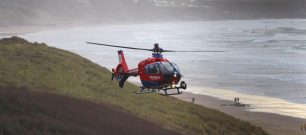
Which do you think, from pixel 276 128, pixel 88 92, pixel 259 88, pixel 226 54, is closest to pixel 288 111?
pixel 276 128

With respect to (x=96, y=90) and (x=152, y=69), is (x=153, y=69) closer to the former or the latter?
(x=152, y=69)

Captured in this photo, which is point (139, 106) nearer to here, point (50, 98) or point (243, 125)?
point (243, 125)

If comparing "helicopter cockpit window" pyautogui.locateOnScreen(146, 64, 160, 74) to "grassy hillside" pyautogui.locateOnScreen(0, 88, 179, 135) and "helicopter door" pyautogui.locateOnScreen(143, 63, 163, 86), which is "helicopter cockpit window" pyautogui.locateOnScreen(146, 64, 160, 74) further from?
"grassy hillside" pyautogui.locateOnScreen(0, 88, 179, 135)

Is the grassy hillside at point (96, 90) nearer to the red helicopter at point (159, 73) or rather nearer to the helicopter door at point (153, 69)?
the red helicopter at point (159, 73)

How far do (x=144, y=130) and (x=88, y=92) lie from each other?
12453 millimetres

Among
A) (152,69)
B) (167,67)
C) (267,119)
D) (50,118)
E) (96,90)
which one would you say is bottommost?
(267,119)

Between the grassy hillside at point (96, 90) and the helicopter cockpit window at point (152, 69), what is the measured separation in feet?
19.0

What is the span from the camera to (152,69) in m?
21.8

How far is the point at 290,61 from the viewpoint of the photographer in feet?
276

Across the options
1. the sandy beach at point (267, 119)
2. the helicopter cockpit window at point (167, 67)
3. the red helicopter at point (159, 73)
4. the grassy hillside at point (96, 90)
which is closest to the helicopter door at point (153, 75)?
the red helicopter at point (159, 73)

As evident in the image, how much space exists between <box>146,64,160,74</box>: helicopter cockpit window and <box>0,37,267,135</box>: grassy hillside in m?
5.80

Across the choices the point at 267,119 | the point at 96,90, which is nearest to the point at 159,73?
the point at 96,90

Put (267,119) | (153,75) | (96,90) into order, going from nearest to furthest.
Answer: (153,75) < (96,90) < (267,119)

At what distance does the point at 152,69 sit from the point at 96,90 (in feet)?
40.9
